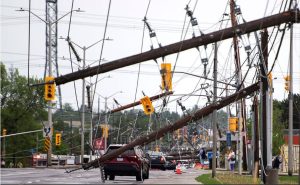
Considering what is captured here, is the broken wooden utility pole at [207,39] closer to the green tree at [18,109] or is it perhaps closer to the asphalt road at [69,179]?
the asphalt road at [69,179]

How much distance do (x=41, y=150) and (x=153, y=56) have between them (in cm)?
9444

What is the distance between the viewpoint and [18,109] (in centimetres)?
10612

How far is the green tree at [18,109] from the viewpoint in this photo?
104938mm

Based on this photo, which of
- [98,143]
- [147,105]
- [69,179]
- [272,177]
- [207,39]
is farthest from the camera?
→ [98,143]

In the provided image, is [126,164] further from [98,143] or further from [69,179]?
[98,143]

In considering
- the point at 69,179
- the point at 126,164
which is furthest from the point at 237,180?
the point at 69,179

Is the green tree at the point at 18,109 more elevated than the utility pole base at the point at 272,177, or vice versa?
the green tree at the point at 18,109

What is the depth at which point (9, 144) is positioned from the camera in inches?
4181

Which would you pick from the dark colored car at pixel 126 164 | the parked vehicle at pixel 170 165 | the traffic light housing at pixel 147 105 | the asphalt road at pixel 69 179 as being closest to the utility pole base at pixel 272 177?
the asphalt road at pixel 69 179

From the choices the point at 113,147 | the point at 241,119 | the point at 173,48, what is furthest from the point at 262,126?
the point at 241,119

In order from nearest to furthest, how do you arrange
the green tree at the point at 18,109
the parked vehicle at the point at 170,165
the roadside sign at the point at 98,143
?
the roadside sign at the point at 98,143
the parked vehicle at the point at 170,165
the green tree at the point at 18,109

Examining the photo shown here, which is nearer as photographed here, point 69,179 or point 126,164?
point 69,179

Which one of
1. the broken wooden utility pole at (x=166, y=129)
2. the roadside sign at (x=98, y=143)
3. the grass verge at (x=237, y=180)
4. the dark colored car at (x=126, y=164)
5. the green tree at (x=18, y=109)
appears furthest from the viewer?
the green tree at (x=18, y=109)

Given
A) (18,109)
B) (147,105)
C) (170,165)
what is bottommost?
(170,165)
